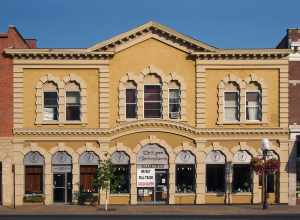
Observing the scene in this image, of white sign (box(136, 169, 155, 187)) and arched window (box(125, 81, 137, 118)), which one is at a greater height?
arched window (box(125, 81, 137, 118))

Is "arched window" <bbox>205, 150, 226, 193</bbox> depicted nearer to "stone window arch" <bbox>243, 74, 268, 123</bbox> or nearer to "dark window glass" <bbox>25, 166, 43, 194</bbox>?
A: "stone window arch" <bbox>243, 74, 268, 123</bbox>

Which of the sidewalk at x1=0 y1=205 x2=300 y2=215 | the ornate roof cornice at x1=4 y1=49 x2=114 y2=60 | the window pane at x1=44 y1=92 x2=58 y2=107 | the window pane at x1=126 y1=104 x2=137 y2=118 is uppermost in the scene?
the ornate roof cornice at x1=4 y1=49 x2=114 y2=60

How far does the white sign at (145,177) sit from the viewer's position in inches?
1558

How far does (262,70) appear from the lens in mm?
40281

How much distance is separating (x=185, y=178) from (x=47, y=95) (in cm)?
1033

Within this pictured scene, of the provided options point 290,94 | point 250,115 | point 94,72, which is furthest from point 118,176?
point 290,94

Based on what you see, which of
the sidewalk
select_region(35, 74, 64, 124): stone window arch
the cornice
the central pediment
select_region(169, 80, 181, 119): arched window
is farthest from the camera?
select_region(169, 80, 181, 119): arched window

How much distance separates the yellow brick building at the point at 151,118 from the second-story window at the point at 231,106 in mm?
65

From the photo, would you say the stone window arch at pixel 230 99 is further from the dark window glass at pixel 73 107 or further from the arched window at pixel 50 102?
the arched window at pixel 50 102

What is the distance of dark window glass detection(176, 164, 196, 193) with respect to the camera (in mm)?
40000

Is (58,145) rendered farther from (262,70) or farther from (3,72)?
(262,70)

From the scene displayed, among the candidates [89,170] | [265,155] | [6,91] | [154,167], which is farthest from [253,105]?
[6,91]

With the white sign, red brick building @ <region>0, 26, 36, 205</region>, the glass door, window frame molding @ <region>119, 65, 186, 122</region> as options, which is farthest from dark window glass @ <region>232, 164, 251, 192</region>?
red brick building @ <region>0, 26, 36, 205</region>

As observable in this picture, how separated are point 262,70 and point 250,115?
118 inches
